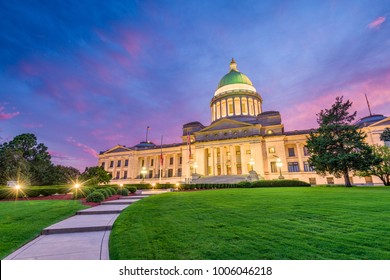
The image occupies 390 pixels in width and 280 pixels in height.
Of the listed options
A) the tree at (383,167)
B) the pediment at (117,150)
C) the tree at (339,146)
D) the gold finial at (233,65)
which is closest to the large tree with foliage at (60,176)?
the pediment at (117,150)

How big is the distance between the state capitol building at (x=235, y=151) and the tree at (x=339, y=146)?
35.9 ft

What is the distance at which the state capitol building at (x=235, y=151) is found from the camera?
44.0 meters

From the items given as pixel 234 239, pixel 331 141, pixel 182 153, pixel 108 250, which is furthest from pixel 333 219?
pixel 182 153

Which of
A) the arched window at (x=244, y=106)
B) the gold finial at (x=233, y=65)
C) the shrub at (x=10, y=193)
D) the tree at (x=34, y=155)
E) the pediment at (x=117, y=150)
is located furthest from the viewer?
the gold finial at (x=233, y=65)

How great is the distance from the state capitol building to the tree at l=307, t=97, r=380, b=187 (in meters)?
10.9

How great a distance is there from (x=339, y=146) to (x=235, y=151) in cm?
2626

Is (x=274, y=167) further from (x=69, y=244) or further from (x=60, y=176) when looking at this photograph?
(x=69, y=244)

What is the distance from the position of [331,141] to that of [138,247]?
98.1 feet

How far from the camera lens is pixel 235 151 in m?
50.8

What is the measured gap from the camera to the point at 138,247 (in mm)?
Answer: 4047

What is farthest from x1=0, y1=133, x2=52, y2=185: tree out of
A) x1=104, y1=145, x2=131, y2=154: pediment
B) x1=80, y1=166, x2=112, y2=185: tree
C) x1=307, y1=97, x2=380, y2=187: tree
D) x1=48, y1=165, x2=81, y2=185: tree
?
x1=307, y1=97, x2=380, y2=187: tree

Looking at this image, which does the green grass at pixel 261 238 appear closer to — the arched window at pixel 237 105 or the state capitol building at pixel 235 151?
the state capitol building at pixel 235 151

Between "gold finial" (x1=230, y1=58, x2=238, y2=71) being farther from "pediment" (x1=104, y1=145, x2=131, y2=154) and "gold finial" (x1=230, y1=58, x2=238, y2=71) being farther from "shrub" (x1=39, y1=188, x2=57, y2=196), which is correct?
"shrub" (x1=39, y1=188, x2=57, y2=196)

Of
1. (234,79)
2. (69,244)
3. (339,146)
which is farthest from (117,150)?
(69,244)
